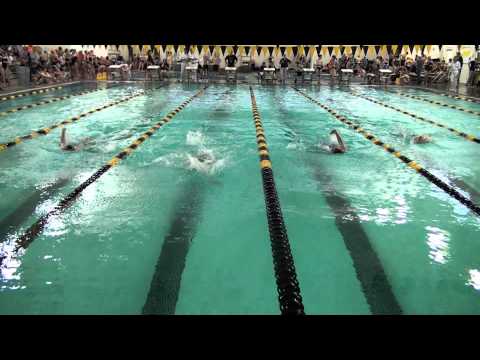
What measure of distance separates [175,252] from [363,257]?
4.47 ft

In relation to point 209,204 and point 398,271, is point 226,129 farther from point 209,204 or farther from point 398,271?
point 398,271

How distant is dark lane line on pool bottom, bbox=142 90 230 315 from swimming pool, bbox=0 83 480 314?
1 cm

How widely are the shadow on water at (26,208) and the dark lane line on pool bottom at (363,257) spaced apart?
263cm

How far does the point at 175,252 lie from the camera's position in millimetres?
3006

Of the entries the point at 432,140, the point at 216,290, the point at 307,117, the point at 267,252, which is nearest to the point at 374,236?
the point at 267,252

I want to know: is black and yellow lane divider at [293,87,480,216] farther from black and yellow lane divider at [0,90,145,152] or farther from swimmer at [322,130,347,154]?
black and yellow lane divider at [0,90,145,152]

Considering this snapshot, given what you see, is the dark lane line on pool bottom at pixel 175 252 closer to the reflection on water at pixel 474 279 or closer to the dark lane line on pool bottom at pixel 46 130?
the reflection on water at pixel 474 279

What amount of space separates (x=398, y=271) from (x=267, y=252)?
3.00ft

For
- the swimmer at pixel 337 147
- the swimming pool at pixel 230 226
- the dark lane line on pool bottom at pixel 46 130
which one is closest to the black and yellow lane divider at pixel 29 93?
the dark lane line on pool bottom at pixel 46 130

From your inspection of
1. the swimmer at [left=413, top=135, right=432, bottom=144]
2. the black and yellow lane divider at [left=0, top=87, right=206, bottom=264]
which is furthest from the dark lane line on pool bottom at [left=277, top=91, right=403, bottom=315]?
the swimmer at [left=413, top=135, right=432, bottom=144]

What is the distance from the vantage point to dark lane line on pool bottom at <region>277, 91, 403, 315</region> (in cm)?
242

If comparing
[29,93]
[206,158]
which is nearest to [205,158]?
[206,158]

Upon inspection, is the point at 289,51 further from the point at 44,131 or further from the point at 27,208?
the point at 27,208
